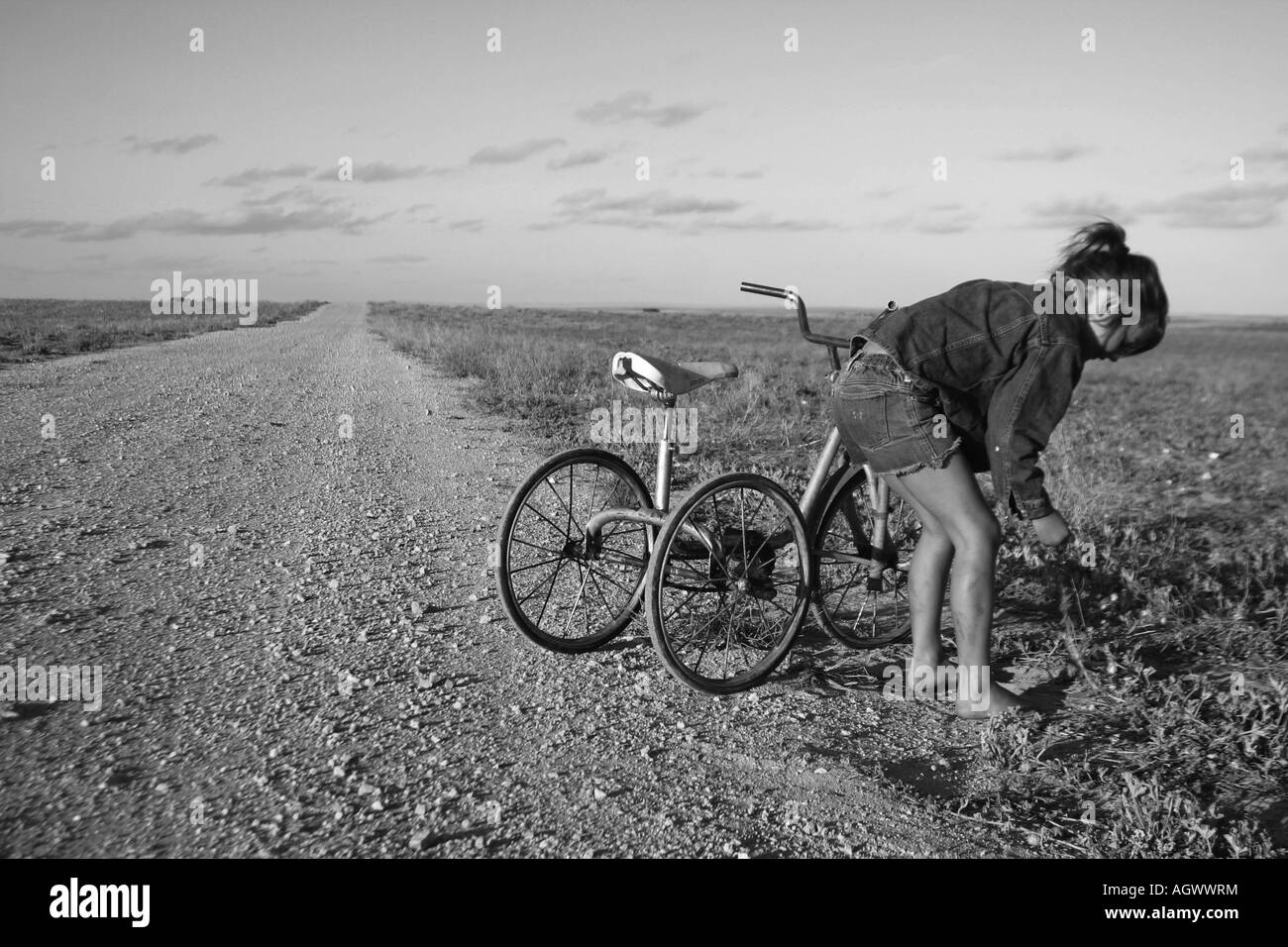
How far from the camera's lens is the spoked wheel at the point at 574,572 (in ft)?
12.5

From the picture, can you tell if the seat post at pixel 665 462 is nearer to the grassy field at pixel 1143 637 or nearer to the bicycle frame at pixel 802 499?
the bicycle frame at pixel 802 499

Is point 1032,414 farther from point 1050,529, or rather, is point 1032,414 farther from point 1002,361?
point 1050,529

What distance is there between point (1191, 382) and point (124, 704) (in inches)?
869

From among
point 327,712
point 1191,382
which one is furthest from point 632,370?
point 1191,382

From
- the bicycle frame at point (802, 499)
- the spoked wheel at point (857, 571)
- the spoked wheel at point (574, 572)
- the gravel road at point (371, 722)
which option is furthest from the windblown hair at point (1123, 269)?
the spoked wheel at point (574, 572)

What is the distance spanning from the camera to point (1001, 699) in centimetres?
347
